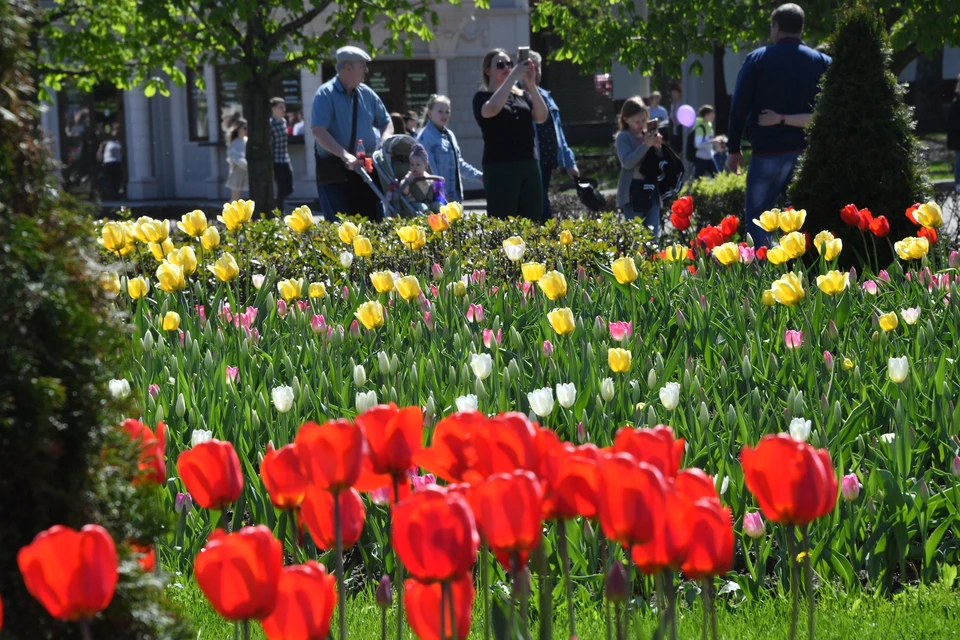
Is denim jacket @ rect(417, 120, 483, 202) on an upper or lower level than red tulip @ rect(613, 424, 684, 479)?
upper

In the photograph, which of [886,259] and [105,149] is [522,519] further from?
[105,149]

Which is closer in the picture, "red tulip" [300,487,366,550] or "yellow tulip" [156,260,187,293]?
"red tulip" [300,487,366,550]

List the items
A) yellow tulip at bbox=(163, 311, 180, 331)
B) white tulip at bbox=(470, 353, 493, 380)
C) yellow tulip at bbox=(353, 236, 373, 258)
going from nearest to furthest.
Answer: white tulip at bbox=(470, 353, 493, 380) → yellow tulip at bbox=(163, 311, 180, 331) → yellow tulip at bbox=(353, 236, 373, 258)

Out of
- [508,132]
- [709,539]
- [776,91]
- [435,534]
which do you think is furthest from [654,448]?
[508,132]

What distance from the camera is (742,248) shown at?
5.50m

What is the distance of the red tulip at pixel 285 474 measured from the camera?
1.67 metres

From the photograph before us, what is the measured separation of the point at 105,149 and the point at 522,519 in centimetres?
2911

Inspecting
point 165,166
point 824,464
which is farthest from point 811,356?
point 165,166

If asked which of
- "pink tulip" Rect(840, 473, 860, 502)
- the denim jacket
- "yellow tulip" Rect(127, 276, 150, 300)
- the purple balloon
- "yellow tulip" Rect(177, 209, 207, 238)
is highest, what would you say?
the purple balloon

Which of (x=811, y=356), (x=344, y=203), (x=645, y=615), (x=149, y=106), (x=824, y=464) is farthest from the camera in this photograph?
(x=149, y=106)

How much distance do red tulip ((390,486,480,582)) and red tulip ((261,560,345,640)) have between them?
12 cm

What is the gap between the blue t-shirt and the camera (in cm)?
830

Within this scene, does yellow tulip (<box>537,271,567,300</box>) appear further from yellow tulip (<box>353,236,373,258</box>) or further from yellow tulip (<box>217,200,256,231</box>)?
yellow tulip (<box>217,200,256,231</box>)

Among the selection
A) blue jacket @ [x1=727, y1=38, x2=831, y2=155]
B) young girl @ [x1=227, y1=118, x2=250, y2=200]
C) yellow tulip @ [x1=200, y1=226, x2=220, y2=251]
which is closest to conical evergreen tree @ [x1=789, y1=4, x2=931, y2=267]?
blue jacket @ [x1=727, y1=38, x2=831, y2=155]
